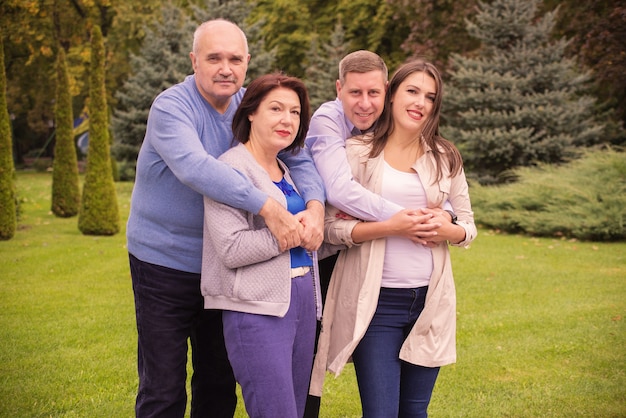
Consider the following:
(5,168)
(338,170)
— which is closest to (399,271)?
(338,170)

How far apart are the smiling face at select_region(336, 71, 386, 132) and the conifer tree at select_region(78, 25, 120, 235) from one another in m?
9.75

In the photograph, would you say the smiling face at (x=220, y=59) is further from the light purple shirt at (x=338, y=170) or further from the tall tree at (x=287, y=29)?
the tall tree at (x=287, y=29)

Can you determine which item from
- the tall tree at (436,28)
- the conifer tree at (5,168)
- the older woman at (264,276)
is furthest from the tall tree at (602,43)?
the older woman at (264,276)

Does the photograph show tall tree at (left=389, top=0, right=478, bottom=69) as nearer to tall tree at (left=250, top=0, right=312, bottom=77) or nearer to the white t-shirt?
tall tree at (left=250, top=0, right=312, bottom=77)

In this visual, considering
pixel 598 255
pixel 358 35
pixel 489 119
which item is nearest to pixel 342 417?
pixel 598 255

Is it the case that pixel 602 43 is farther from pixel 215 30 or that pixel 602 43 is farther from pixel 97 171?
pixel 215 30

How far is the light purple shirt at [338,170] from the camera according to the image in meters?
2.90

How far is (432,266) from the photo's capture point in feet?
9.82

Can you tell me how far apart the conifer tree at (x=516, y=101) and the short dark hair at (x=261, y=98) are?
40.3 feet

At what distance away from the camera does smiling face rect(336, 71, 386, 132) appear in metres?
3.12

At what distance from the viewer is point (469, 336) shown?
6223 mm

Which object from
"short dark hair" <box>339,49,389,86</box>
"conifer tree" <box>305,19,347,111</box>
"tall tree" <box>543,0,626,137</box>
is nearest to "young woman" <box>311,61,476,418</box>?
"short dark hair" <box>339,49,389,86</box>

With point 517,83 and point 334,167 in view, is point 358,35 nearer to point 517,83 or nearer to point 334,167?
point 517,83

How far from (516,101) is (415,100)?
12.8 meters
